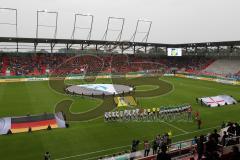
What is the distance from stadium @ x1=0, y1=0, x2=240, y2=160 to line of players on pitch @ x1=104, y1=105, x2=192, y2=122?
116mm

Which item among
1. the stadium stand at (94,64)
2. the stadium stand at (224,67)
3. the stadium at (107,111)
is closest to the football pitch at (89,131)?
the stadium at (107,111)

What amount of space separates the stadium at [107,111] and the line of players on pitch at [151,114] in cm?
12

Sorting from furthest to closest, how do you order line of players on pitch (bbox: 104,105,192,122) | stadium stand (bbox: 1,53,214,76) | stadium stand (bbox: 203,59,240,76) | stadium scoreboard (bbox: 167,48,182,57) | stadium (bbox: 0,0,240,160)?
stadium scoreboard (bbox: 167,48,182,57), stadium stand (bbox: 203,59,240,76), stadium stand (bbox: 1,53,214,76), line of players on pitch (bbox: 104,105,192,122), stadium (bbox: 0,0,240,160)

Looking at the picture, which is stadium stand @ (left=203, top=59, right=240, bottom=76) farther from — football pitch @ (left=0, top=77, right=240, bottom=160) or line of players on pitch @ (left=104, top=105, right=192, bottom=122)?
line of players on pitch @ (left=104, top=105, right=192, bottom=122)

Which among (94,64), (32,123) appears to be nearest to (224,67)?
(94,64)

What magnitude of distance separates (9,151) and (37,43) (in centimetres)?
6323

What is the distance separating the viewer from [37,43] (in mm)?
83000

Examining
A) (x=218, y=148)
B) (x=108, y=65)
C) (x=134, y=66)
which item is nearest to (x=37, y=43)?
(x=108, y=65)

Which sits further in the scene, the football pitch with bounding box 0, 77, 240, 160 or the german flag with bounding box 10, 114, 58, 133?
the german flag with bounding box 10, 114, 58, 133

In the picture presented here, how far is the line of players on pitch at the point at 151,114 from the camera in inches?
1298

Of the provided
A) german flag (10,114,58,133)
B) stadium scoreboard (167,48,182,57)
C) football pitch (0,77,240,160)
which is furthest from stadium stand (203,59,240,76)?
german flag (10,114,58,133)

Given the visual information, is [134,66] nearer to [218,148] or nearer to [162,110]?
[162,110]

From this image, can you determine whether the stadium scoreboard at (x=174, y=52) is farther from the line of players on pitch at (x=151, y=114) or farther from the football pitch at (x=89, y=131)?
the line of players on pitch at (x=151, y=114)

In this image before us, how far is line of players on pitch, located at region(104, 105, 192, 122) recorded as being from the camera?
3297 cm
